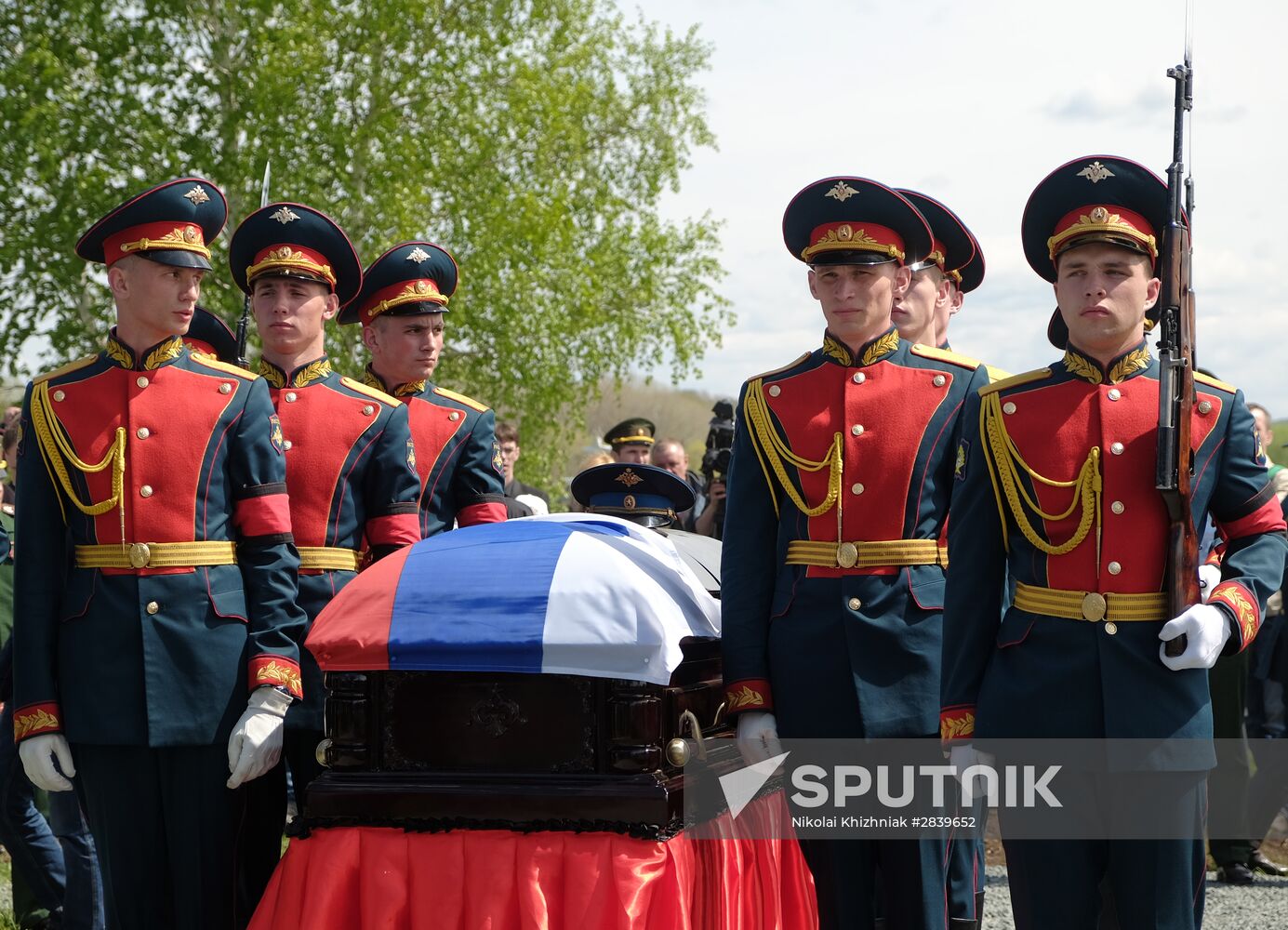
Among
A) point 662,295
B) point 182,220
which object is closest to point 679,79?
point 662,295

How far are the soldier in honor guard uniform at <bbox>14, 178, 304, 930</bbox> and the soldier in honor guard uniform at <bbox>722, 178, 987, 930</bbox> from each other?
1267 millimetres

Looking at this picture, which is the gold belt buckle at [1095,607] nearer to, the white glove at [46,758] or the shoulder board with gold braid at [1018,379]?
the shoulder board with gold braid at [1018,379]

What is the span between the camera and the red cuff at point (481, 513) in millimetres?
5875

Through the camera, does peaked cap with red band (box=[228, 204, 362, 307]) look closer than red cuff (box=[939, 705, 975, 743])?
No

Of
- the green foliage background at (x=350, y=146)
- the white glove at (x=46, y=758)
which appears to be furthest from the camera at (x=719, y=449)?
the green foliage background at (x=350, y=146)

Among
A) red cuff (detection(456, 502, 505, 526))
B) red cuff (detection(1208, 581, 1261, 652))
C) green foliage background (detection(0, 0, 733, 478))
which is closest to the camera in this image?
red cuff (detection(1208, 581, 1261, 652))

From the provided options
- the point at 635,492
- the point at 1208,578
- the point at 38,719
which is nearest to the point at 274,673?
the point at 38,719

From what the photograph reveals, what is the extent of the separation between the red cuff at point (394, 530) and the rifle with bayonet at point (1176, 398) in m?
2.36

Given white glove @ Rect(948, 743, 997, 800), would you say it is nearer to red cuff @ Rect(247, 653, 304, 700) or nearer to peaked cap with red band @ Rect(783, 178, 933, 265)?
peaked cap with red band @ Rect(783, 178, 933, 265)

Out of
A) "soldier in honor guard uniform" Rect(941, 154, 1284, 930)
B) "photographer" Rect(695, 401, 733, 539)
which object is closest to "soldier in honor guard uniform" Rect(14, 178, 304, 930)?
"soldier in honor guard uniform" Rect(941, 154, 1284, 930)

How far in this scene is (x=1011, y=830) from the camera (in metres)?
3.79

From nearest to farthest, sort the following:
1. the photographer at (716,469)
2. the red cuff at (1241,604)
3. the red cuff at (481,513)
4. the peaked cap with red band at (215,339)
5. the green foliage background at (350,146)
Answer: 1. the red cuff at (1241,604)
2. the red cuff at (481,513)
3. the peaked cap with red band at (215,339)
4. the photographer at (716,469)
5. the green foliage background at (350,146)

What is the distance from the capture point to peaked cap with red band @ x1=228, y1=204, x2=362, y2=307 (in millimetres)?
5223

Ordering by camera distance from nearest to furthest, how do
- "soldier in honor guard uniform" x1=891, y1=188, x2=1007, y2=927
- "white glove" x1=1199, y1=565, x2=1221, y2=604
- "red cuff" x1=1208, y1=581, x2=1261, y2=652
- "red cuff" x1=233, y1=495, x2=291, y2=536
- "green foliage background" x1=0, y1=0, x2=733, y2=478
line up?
"red cuff" x1=1208, y1=581, x2=1261, y2=652 → "white glove" x1=1199, y1=565, x2=1221, y2=604 → "red cuff" x1=233, y1=495, x2=291, y2=536 → "soldier in honor guard uniform" x1=891, y1=188, x2=1007, y2=927 → "green foliage background" x1=0, y1=0, x2=733, y2=478
